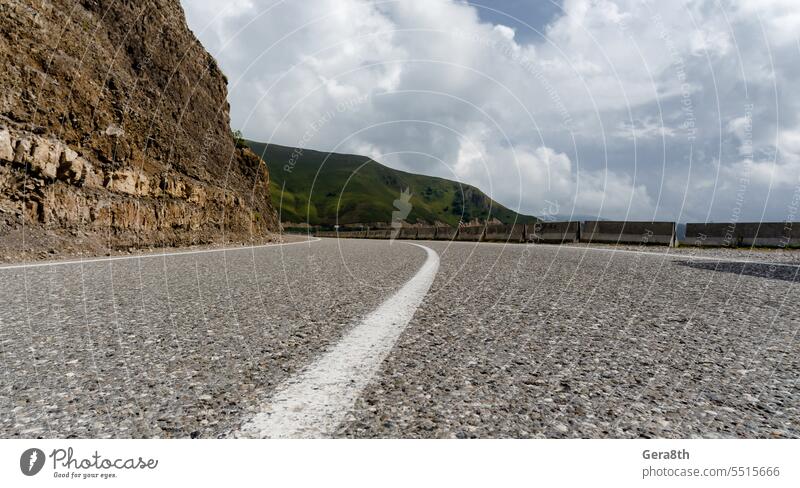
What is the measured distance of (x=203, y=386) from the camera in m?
2.14

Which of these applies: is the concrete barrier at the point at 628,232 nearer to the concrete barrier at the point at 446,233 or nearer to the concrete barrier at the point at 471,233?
the concrete barrier at the point at 471,233

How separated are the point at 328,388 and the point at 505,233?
1068 inches

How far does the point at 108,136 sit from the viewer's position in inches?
627

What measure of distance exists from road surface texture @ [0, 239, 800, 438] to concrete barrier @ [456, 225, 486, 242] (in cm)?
2550

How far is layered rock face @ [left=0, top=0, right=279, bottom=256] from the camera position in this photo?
1203 cm

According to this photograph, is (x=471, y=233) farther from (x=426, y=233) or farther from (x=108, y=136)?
(x=108, y=136)

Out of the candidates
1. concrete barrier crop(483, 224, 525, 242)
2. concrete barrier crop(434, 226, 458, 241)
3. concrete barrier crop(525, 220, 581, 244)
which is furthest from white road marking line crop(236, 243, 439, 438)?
concrete barrier crop(434, 226, 458, 241)

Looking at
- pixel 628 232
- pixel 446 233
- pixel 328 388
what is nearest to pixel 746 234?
pixel 628 232

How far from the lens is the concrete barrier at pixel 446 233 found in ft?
115
